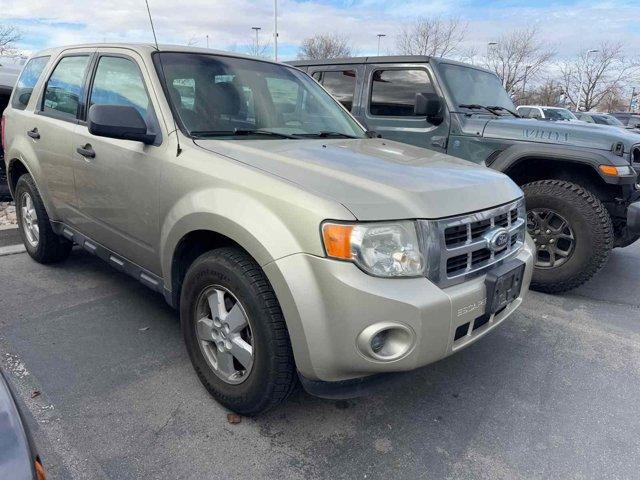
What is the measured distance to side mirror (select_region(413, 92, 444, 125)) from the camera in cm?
456

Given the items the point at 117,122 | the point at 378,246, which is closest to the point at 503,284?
the point at 378,246

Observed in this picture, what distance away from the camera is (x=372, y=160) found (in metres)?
2.60

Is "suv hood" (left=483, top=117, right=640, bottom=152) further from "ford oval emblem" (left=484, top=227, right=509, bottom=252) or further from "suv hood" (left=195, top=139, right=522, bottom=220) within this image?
"ford oval emblem" (left=484, top=227, right=509, bottom=252)

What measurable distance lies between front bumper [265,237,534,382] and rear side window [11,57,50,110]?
3.32 metres

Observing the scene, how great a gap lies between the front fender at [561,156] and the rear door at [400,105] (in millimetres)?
605

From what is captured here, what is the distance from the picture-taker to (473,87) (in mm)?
5152

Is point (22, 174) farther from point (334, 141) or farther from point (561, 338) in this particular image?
point (561, 338)

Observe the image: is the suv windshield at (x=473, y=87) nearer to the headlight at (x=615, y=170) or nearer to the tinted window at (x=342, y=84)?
the tinted window at (x=342, y=84)

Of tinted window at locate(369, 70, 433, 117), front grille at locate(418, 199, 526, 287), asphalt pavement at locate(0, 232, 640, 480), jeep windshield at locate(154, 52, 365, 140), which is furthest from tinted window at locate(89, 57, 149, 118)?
tinted window at locate(369, 70, 433, 117)

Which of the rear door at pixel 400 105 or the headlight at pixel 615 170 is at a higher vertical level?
the rear door at pixel 400 105

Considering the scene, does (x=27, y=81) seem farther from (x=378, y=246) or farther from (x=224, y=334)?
(x=378, y=246)

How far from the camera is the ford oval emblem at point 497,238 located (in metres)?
2.35

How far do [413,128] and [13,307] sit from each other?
3778 mm

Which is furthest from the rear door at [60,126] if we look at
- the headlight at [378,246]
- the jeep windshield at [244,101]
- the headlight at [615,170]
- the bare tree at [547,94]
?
the bare tree at [547,94]
